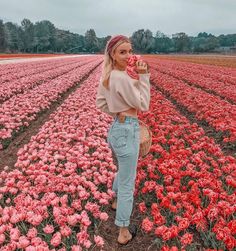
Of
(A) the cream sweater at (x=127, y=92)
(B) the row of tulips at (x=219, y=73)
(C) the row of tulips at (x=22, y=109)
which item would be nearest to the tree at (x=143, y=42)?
(B) the row of tulips at (x=219, y=73)

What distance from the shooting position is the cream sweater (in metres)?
3.48

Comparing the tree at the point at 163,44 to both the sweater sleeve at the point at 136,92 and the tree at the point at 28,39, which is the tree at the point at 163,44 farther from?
the sweater sleeve at the point at 136,92

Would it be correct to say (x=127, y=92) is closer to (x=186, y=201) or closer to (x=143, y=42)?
(x=186, y=201)

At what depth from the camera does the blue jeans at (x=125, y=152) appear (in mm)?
3713

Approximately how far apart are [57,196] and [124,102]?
2.08 metres

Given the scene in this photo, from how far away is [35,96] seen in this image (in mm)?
12961

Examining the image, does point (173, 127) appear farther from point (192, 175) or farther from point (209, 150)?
point (192, 175)

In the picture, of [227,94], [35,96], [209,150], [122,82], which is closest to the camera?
[122,82]

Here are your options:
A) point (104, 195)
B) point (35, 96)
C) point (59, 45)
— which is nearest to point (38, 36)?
point (59, 45)

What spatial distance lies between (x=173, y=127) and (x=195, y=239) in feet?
13.9

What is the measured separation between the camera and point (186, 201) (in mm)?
4637

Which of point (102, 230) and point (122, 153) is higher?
point (122, 153)

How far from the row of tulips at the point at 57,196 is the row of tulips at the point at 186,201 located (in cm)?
61

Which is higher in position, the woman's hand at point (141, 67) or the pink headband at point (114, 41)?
the pink headband at point (114, 41)
